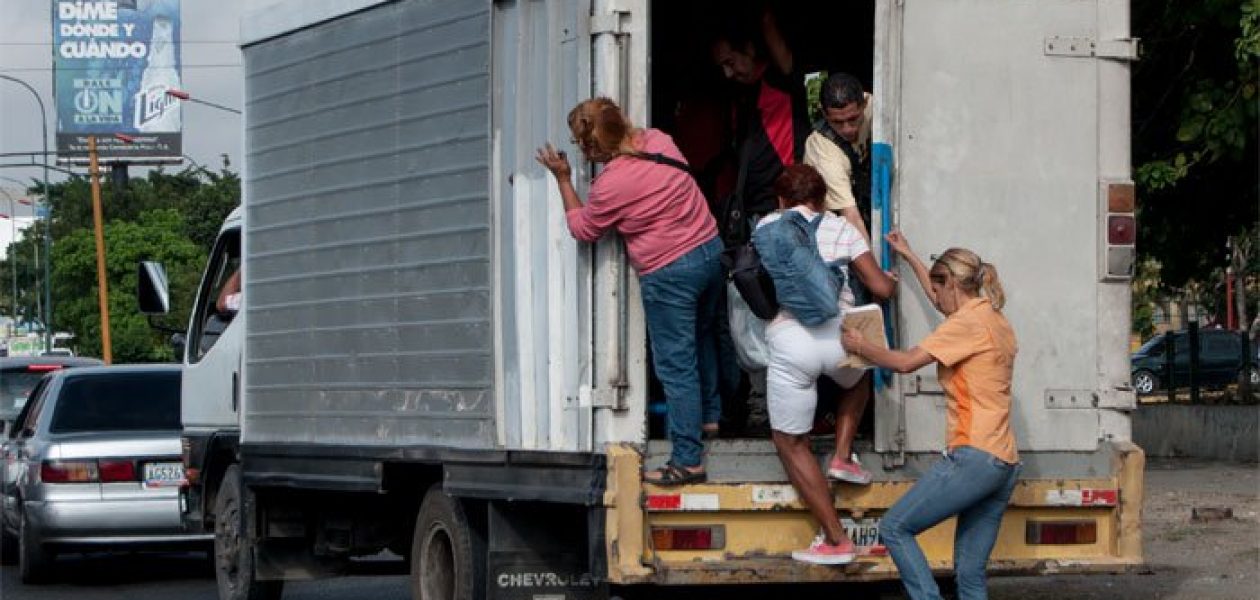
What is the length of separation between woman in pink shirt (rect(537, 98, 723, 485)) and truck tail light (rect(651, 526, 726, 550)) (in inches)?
7.5

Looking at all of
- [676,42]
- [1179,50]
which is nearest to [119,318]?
[1179,50]

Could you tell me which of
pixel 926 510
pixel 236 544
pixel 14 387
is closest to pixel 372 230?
pixel 236 544

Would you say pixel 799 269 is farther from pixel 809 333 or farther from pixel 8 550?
pixel 8 550

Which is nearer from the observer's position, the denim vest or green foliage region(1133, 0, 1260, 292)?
the denim vest

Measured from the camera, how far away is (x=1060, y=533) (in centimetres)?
912

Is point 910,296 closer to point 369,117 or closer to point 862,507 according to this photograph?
point 862,507

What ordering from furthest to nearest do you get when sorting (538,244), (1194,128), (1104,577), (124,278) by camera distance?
1. (124,278)
2. (1194,128)
3. (1104,577)
4. (538,244)

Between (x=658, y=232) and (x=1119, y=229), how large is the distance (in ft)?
6.33

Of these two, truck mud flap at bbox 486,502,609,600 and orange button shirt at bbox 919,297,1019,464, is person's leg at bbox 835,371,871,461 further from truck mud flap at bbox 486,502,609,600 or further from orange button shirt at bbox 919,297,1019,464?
truck mud flap at bbox 486,502,609,600

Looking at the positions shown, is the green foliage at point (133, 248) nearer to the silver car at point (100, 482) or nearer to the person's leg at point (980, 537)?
the silver car at point (100, 482)

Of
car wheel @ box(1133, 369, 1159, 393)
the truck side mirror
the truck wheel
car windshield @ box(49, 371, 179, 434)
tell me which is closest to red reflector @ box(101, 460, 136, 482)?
car windshield @ box(49, 371, 179, 434)

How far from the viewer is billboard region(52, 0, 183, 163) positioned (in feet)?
328

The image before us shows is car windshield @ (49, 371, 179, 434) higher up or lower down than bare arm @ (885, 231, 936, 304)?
lower down

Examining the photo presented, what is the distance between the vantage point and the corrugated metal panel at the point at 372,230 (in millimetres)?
9484
